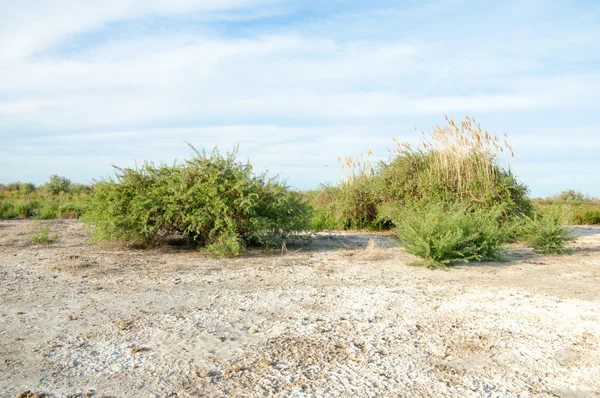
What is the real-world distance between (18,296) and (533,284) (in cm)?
734

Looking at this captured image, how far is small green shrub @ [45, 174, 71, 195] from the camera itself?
113 ft

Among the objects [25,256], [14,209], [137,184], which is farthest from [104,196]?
[14,209]

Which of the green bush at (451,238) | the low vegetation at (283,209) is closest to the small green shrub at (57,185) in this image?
the low vegetation at (283,209)

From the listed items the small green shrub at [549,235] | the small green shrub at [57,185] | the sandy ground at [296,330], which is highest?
the small green shrub at [57,185]

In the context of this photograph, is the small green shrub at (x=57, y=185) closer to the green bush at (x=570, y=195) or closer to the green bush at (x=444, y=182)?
the green bush at (x=444, y=182)

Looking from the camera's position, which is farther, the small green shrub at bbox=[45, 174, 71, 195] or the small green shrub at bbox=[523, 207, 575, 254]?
the small green shrub at bbox=[45, 174, 71, 195]

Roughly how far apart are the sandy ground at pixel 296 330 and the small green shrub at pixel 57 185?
1092 inches

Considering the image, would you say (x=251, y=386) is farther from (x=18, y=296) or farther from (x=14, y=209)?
(x=14, y=209)

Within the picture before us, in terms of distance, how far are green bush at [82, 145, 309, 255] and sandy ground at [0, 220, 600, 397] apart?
1.47 meters

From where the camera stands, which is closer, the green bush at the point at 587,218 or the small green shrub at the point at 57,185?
the green bush at the point at 587,218

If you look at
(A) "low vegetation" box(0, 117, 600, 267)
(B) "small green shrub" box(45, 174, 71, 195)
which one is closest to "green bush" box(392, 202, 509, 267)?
(A) "low vegetation" box(0, 117, 600, 267)

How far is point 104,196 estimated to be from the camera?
11242 millimetres

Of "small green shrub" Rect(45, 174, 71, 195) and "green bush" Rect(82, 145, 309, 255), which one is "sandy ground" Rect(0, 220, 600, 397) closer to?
"green bush" Rect(82, 145, 309, 255)

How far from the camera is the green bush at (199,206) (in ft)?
34.3
